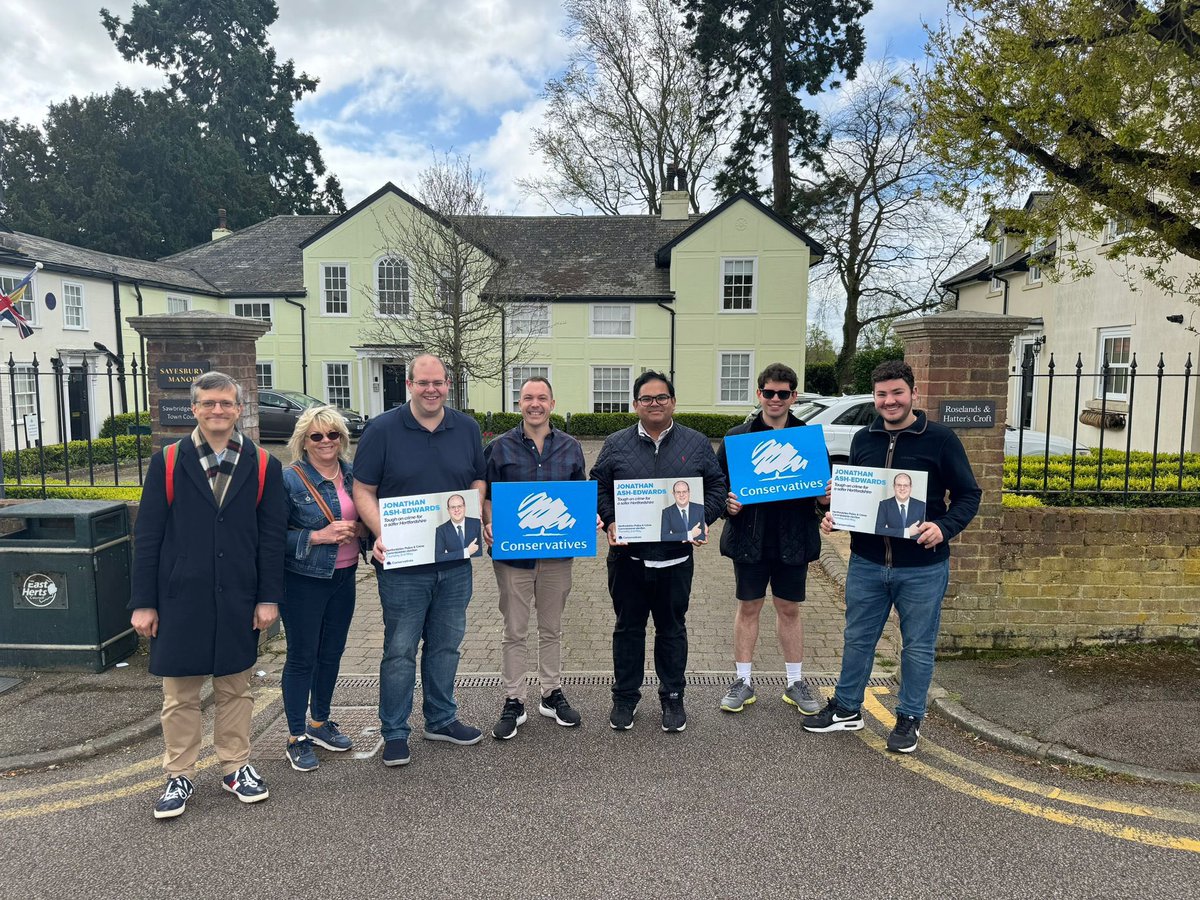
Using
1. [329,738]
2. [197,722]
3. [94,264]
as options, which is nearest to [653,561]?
[329,738]

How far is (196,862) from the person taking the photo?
10.2ft

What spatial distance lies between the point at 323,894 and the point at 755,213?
25.2 m

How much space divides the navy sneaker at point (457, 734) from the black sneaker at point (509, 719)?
0.11 metres

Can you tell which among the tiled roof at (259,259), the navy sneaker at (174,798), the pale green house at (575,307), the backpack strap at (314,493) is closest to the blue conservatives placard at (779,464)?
the backpack strap at (314,493)

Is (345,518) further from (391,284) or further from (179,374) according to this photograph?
(391,284)

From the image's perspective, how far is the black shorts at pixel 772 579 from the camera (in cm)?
444

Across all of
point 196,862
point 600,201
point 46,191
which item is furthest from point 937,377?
point 46,191

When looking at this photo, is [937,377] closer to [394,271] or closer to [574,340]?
[574,340]

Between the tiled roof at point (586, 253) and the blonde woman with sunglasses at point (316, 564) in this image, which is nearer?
the blonde woman with sunglasses at point (316, 564)

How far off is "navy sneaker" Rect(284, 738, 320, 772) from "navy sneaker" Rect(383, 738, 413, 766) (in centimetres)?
36

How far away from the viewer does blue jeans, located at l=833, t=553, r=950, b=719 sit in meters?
4.09

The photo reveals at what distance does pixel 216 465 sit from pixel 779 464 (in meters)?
2.99

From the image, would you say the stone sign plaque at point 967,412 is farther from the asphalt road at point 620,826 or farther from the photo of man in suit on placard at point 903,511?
the asphalt road at point 620,826

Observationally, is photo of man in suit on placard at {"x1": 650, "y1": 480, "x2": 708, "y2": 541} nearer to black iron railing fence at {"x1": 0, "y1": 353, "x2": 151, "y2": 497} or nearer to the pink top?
the pink top
